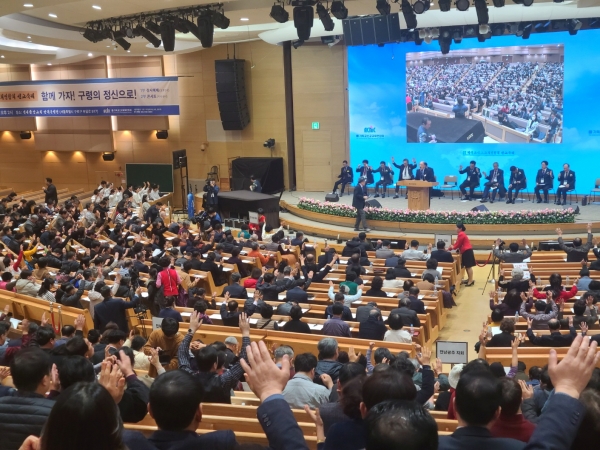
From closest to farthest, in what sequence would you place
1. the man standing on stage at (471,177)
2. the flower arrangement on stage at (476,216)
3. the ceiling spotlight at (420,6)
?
the ceiling spotlight at (420,6)
the flower arrangement on stage at (476,216)
the man standing on stage at (471,177)

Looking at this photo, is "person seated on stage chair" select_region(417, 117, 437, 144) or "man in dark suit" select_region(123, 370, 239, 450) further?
"person seated on stage chair" select_region(417, 117, 437, 144)

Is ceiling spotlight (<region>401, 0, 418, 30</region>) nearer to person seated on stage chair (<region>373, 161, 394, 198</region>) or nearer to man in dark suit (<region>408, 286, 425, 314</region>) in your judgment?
man in dark suit (<region>408, 286, 425, 314</region>)

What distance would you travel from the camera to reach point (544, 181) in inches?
681

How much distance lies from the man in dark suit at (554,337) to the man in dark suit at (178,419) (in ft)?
18.7

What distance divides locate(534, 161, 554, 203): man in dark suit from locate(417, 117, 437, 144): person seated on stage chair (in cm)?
321

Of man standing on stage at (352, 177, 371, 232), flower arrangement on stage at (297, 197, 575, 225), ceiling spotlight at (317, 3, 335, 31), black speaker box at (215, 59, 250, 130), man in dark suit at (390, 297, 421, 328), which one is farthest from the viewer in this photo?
black speaker box at (215, 59, 250, 130)

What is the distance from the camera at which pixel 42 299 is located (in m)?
8.82

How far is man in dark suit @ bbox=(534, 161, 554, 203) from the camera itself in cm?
1723

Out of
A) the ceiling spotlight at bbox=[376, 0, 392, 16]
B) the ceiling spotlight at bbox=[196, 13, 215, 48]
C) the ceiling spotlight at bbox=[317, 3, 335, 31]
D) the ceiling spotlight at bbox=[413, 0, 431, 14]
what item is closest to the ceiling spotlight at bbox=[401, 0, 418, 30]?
the ceiling spotlight at bbox=[413, 0, 431, 14]

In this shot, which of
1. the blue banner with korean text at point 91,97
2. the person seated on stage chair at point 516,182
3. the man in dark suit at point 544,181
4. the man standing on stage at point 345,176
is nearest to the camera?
the man in dark suit at point 544,181

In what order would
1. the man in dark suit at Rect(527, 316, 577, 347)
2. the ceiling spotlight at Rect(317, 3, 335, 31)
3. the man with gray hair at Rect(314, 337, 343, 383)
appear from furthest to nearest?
1. the ceiling spotlight at Rect(317, 3, 335, 31)
2. the man in dark suit at Rect(527, 316, 577, 347)
3. the man with gray hair at Rect(314, 337, 343, 383)

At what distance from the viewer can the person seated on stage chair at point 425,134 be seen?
19.2 metres

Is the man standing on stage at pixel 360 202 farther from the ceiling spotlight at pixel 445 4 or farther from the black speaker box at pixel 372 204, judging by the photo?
the ceiling spotlight at pixel 445 4

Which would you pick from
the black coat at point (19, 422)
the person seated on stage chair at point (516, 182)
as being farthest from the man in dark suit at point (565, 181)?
the black coat at point (19, 422)
